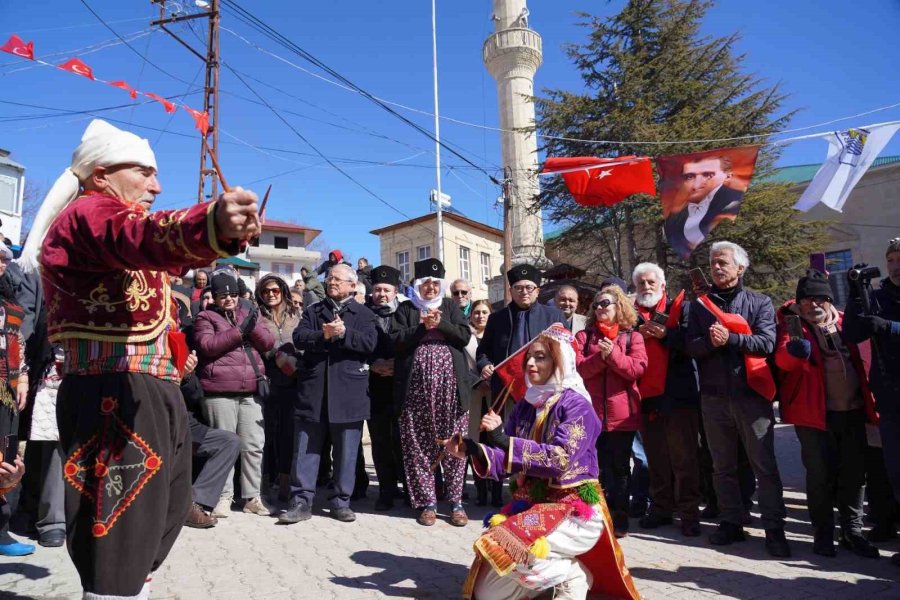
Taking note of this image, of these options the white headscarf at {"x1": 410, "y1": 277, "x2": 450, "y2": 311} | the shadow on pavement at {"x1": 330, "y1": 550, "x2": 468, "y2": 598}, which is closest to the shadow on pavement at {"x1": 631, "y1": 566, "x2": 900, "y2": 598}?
the shadow on pavement at {"x1": 330, "y1": 550, "x2": 468, "y2": 598}

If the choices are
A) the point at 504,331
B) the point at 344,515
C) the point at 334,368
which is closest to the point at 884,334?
the point at 504,331

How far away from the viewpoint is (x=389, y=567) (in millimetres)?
4211

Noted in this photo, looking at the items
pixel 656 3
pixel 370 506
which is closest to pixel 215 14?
pixel 656 3

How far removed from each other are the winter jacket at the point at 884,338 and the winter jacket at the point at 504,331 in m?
2.50

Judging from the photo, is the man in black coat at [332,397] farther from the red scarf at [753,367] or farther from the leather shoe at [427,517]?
the red scarf at [753,367]

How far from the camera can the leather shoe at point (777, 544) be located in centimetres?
439

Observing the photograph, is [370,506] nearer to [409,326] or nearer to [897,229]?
[409,326]

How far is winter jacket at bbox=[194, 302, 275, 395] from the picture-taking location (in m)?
5.54

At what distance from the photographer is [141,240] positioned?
1.73 metres

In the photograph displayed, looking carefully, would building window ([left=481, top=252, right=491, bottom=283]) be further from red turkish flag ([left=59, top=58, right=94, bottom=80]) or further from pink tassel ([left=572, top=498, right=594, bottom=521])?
pink tassel ([left=572, top=498, right=594, bottom=521])

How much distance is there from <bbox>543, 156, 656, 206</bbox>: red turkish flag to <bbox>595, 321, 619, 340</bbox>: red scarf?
3.97m

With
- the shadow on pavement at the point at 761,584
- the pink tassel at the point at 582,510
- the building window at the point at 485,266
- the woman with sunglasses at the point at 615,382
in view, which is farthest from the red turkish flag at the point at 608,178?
the building window at the point at 485,266

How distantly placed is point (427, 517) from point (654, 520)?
2011 mm

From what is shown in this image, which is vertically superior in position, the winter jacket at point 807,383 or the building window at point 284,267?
the building window at point 284,267
